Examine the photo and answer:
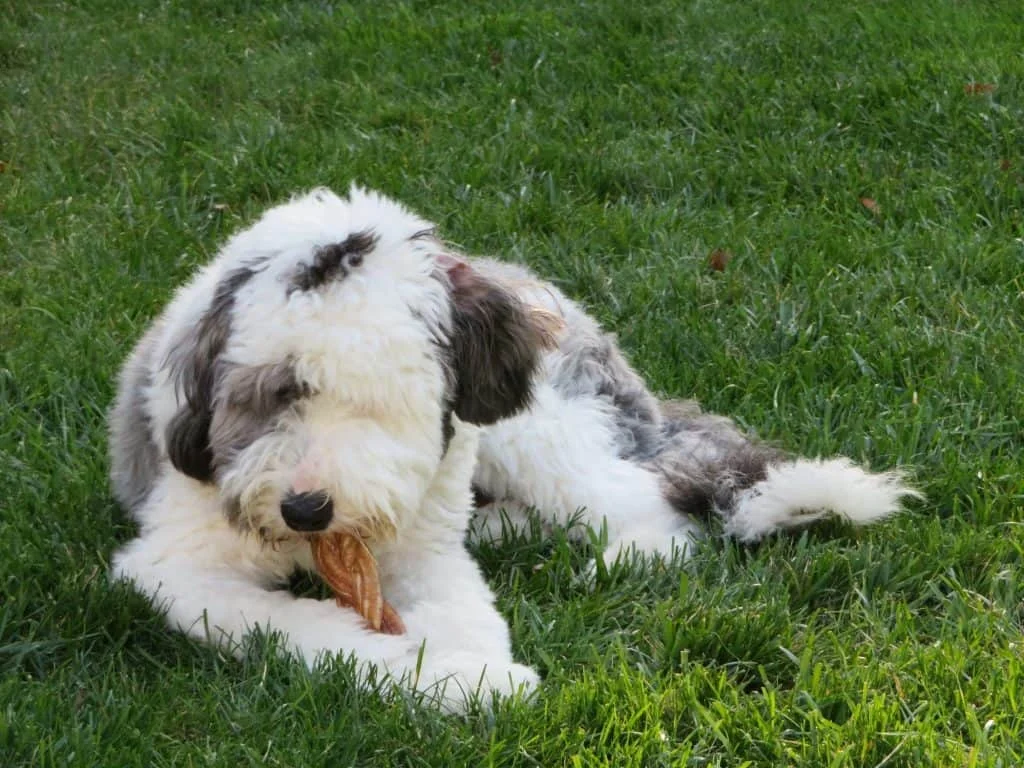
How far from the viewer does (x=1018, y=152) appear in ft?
21.9

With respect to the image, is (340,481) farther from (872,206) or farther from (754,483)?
(872,206)

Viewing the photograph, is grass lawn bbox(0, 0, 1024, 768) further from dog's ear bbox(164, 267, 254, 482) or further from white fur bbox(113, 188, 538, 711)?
dog's ear bbox(164, 267, 254, 482)

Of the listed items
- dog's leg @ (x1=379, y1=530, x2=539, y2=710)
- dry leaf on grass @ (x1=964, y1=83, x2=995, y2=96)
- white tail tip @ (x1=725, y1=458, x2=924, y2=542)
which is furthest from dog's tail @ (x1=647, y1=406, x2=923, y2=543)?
dry leaf on grass @ (x1=964, y1=83, x2=995, y2=96)

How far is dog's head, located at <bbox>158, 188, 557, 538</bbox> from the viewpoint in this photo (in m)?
3.14

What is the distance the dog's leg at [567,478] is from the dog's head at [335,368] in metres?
0.62

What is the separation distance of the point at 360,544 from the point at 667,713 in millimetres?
804

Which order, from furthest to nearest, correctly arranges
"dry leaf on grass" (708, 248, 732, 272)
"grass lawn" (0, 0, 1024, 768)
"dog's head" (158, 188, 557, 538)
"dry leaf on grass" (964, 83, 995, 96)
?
"dry leaf on grass" (964, 83, 995, 96), "dry leaf on grass" (708, 248, 732, 272), "dog's head" (158, 188, 557, 538), "grass lawn" (0, 0, 1024, 768)

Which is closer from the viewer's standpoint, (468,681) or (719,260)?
(468,681)

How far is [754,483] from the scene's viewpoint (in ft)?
13.4

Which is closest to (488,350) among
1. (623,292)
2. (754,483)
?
(754,483)

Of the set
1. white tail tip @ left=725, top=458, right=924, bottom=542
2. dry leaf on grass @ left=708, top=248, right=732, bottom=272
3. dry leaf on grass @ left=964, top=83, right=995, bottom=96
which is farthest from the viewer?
dry leaf on grass @ left=964, top=83, right=995, bottom=96

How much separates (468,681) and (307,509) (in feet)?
1.70

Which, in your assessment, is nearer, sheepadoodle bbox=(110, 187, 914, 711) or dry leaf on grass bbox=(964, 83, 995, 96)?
sheepadoodle bbox=(110, 187, 914, 711)

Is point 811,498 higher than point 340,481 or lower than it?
lower
